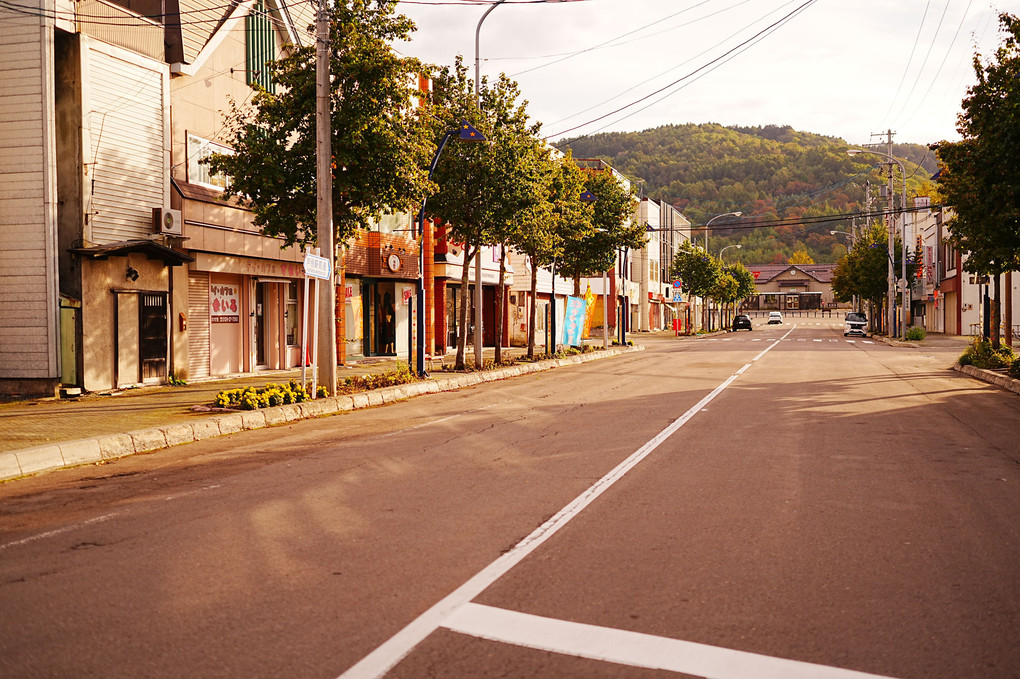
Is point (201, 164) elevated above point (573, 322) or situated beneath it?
elevated above

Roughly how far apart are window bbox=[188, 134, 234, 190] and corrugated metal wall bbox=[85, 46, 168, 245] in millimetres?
1278

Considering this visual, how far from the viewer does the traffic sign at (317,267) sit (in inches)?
583

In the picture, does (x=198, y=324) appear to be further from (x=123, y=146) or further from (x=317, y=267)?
(x=317, y=267)

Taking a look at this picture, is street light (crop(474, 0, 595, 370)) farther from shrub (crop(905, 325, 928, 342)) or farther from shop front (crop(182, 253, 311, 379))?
shrub (crop(905, 325, 928, 342))

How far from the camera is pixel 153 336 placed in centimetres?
1833

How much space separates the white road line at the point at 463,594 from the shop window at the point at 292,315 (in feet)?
58.4

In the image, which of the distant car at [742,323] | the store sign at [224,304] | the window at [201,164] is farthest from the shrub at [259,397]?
the distant car at [742,323]

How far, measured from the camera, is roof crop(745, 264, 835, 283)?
15250 centimetres

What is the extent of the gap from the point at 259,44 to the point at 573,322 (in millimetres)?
16727

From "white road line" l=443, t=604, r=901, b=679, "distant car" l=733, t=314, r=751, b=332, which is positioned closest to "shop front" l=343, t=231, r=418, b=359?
"white road line" l=443, t=604, r=901, b=679

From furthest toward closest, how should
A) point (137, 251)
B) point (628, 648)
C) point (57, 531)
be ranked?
point (137, 251) → point (57, 531) → point (628, 648)

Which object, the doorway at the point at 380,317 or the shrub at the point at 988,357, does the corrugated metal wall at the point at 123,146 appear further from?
the shrub at the point at 988,357

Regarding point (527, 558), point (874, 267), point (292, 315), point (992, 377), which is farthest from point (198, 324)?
point (874, 267)

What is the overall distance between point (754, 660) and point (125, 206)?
17202 millimetres
